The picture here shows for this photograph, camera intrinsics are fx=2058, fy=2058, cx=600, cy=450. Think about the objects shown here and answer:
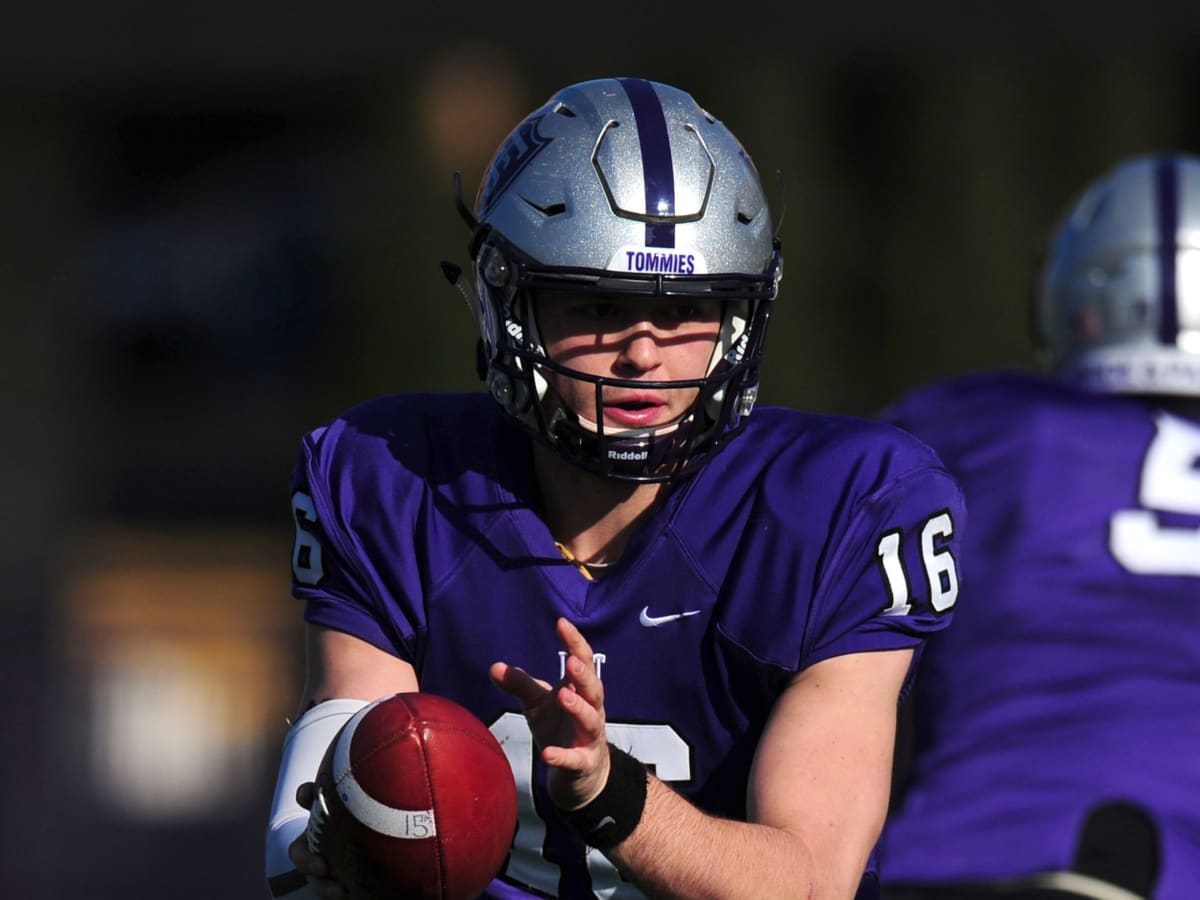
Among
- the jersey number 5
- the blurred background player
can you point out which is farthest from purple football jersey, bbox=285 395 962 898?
the jersey number 5

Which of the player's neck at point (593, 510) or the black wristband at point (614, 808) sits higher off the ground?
the player's neck at point (593, 510)

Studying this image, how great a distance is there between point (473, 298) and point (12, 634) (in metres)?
6.20

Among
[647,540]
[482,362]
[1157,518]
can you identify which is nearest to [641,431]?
[647,540]

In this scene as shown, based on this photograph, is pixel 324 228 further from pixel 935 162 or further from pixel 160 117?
pixel 935 162

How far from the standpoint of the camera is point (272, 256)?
9531 mm

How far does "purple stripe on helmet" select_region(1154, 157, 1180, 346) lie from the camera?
15.1ft

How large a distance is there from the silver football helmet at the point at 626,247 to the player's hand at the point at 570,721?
1.68ft

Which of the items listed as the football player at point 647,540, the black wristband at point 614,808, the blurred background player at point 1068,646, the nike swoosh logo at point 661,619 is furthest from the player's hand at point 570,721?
the blurred background player at point 1068,646

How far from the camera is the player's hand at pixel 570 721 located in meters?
2.53

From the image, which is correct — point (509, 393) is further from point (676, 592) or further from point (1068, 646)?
point (1068, 646)

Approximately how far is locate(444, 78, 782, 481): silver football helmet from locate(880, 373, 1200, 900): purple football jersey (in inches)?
41.7

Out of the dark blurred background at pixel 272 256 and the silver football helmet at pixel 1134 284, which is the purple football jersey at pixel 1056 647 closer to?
the silver football helmet at pixel 1134 284

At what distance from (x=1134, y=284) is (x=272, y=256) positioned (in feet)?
18.4

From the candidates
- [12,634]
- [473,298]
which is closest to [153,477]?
[12,634]
